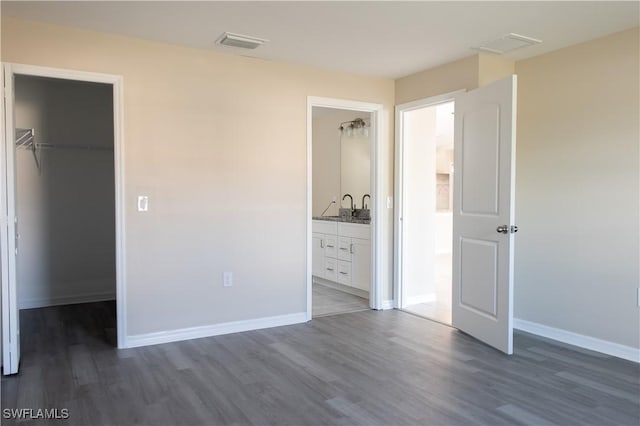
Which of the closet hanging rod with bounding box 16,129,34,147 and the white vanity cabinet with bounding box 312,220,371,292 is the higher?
the closet hanging rod with bounding box 16,129,34,147

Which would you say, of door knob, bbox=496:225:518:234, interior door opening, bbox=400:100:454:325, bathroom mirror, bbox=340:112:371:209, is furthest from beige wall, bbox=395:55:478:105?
bathroom mirror, bbox=340:112:371:209

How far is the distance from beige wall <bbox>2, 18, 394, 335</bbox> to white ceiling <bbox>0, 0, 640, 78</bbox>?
196 millimetres

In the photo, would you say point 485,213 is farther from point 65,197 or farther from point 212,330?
point 65,197

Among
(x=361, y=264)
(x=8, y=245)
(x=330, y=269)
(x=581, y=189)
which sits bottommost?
(x=330, y=269)

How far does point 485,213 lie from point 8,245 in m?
3.33

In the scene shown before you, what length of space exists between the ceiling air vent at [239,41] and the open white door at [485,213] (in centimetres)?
175

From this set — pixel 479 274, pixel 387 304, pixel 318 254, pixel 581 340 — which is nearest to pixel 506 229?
pixel 479 274

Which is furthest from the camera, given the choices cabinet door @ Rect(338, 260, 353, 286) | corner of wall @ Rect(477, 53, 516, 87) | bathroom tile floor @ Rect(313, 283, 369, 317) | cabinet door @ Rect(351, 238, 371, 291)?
cabinet door @ Rect(338, 260, 353, 286)

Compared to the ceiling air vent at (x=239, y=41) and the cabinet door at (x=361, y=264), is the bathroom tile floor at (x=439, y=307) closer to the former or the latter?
the cabinet door at (x=361, y=264)

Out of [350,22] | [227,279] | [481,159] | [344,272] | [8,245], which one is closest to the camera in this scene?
[8,245]

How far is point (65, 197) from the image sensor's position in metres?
5.18

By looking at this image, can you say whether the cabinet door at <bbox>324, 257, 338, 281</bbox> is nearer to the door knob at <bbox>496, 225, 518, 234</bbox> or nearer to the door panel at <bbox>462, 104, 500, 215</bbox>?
the door panel at <bbox>462, 104, 500, 215</bbox>

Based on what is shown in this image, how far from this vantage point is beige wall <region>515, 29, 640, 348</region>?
3389 millimetres

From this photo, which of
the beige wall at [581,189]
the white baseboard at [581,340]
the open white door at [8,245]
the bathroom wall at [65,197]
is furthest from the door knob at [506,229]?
the bathroom wall at [65,197]
